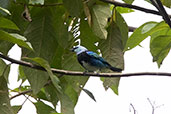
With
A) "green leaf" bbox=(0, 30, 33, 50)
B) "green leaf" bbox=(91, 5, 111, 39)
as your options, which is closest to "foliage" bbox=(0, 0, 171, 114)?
"green leaf" bbox=(91, 5, 111, 39)

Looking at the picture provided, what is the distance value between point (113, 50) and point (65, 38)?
283 mm

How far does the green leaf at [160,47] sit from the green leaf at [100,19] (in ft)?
0.90

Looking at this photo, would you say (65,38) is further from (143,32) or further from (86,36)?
(143,32)

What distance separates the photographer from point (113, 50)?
2.02 m

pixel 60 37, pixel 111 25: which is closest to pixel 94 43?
pixel 111 25

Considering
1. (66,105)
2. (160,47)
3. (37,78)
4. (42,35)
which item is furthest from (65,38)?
(160,47)

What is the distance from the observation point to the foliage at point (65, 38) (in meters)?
1.86

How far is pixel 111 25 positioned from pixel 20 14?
496 millimetres

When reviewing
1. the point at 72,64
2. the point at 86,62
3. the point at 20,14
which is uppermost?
the point at 20,14

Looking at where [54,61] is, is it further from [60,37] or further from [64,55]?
[60,37]

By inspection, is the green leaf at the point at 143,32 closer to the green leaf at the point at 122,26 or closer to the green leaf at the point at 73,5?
the green leaf at the point at 122,26

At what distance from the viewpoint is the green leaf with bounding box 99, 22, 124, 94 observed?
6.57 ft

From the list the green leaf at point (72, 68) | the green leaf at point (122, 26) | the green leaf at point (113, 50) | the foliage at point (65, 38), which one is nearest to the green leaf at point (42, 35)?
the foliage at point (65, 38)

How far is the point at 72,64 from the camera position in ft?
6.98
